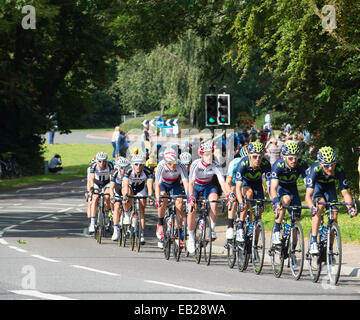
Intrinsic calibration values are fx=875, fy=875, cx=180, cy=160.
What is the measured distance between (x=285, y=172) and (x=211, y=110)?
9808mm

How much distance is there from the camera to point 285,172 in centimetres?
1326

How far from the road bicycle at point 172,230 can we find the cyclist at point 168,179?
0.58 ft

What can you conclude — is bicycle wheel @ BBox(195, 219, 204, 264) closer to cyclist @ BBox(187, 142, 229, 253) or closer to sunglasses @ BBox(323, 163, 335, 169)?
cyclist @ BBox(187, 142, 229, 253)

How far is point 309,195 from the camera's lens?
40.6ft

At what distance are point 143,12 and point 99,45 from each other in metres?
15.6

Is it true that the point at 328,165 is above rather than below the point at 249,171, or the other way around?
above

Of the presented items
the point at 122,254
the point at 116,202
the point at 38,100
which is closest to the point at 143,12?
the point at 116,202

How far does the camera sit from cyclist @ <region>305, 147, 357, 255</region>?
40.4ft

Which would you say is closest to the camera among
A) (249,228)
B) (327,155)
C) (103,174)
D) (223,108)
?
(327,155)

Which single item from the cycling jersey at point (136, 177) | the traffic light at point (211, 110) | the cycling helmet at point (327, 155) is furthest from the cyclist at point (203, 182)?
the traffic light at point (211, 110)

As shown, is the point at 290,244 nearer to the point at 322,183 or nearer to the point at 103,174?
the point at 322,183

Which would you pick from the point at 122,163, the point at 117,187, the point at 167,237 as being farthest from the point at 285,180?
the point at 117,187

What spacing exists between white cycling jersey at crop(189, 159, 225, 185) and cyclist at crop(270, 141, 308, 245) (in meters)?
1.72

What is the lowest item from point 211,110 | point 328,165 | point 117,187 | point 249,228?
point 249,228
